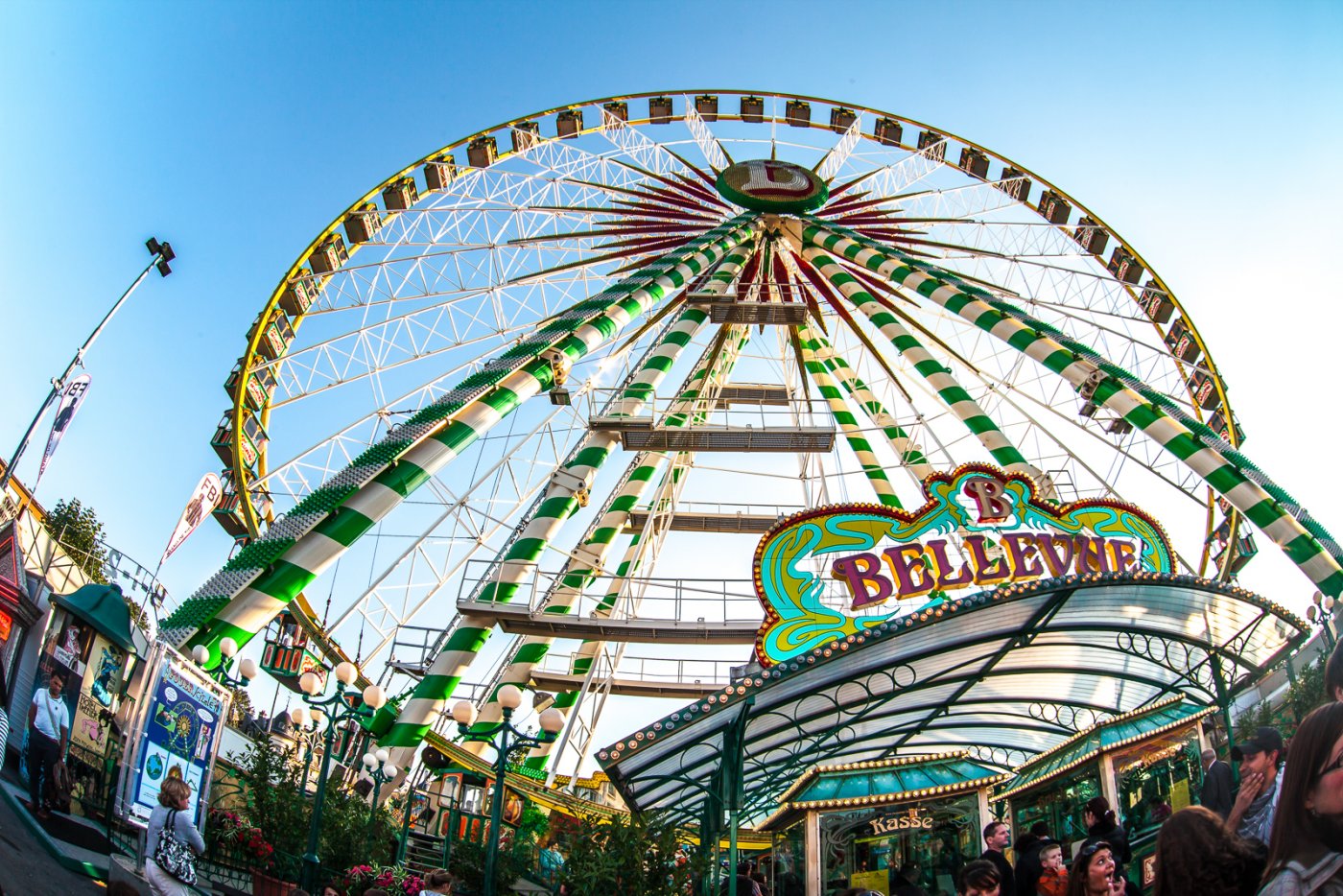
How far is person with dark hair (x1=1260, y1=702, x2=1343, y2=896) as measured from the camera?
9.46ft

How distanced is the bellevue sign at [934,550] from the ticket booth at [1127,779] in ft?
6.05

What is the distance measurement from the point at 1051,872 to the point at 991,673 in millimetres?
5521

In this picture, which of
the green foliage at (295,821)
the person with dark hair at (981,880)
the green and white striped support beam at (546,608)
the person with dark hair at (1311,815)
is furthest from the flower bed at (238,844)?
the person with dark hair at (1311,815)

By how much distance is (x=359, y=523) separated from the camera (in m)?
12.3

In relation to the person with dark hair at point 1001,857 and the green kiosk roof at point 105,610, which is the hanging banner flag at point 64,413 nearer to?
the green kiosk roof at point 105,610

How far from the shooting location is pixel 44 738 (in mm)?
8438

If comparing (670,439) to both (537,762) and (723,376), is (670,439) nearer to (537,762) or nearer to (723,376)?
(723,376)

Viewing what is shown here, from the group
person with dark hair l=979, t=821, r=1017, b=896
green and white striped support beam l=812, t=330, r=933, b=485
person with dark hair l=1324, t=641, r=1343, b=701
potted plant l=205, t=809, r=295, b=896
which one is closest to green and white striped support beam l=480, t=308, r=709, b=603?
green and white striped support beam l=812, t=330, r=933, b=485

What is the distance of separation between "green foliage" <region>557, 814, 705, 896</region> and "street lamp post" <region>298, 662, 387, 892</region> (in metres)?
2.45

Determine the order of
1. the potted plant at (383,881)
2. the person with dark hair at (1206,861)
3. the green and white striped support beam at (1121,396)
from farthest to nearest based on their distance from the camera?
the green and white striped support beam at (1121,396), the potted plant at (383,881), the person with dark hair at (1206,861)

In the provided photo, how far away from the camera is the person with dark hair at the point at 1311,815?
2885mm

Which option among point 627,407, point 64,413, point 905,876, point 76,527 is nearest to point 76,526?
point 76,527

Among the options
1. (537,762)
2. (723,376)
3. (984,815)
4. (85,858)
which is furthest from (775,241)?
Answer: (85,858)

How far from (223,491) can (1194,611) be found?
14887 mm
